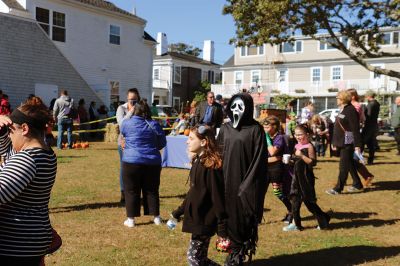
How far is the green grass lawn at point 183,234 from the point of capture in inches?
233

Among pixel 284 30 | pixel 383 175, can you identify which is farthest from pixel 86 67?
pixel 383 175

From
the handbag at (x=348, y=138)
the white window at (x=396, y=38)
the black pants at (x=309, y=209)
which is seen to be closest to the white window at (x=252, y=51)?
the white window at (x=396, y=38)

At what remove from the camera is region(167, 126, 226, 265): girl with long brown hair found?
481 cm

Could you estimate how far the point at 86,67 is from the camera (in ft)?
98.8

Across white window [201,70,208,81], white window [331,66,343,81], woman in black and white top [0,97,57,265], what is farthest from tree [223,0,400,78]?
white window [201,70,208,81]

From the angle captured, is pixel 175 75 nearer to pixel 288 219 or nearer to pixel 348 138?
pixel 348 138

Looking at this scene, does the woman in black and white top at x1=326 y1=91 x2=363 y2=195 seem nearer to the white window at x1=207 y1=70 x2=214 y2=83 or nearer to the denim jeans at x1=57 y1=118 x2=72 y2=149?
the denim jeans at x1=57 y1=118 x2=72 y2=149

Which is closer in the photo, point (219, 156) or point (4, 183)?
point (4, 183)

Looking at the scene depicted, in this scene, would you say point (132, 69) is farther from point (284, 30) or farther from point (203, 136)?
point (203, 136)

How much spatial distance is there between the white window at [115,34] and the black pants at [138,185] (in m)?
25.7

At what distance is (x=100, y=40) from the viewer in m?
30.9

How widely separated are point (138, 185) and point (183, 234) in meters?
0.98

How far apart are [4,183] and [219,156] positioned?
2.45 metres

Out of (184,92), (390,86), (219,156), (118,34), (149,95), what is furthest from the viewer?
(184,92)
